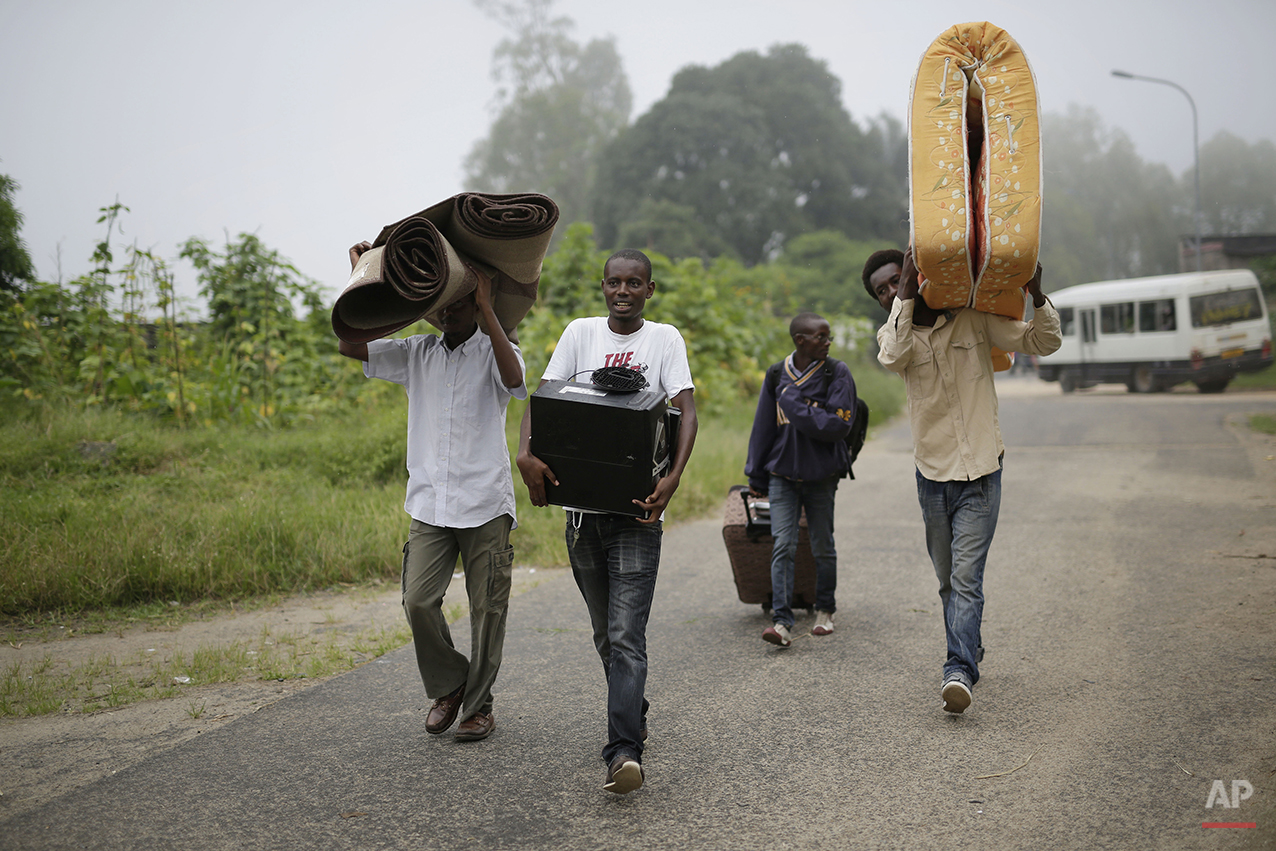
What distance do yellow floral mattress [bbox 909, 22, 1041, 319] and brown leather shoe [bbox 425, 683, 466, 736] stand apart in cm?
266

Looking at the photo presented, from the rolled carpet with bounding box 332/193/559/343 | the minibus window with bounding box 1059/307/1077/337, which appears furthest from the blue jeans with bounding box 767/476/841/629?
the minibus window with bounding box 1059/307/1077/337

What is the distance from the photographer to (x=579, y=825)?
3.18 meters

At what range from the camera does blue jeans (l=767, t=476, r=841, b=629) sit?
5246 millimetres

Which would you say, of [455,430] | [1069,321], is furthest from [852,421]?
[1069,321]

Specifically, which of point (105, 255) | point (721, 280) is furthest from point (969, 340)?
point (721, 280)

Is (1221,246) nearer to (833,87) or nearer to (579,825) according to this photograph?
Answer: (833,87)

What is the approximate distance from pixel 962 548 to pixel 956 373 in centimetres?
80

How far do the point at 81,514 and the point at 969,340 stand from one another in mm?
5935

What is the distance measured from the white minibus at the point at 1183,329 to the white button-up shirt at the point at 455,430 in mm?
23726

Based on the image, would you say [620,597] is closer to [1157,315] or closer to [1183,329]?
[1183,329]

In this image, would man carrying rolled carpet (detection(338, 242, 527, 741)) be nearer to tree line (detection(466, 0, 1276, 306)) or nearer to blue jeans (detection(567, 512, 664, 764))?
blue jeans (detection(567, 512, 664, 764))

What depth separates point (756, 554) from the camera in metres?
5.62

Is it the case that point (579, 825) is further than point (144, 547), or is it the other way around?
point (144, 547)

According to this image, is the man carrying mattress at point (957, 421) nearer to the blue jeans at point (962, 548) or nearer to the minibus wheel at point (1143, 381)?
the blue jeans at point (962, 548)
